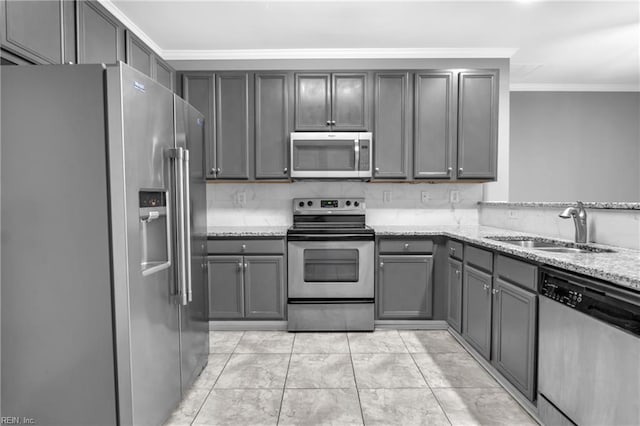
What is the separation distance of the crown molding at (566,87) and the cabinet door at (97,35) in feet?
14.9

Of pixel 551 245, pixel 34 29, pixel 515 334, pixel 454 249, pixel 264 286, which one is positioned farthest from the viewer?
pixel 264 286

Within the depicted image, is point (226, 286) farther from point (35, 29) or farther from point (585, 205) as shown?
point (585, 205)

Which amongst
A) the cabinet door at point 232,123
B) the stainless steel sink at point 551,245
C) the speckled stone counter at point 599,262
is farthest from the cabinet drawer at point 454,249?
the cabinet door at point 232,123

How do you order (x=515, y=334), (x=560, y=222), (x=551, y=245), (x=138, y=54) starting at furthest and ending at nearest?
(x=138, y=54), (x=560, y=222), (x=551, y=245), (x=515, y=334)

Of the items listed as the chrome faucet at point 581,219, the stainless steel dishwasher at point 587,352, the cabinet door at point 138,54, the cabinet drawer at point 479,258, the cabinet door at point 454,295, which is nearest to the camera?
the stainless steel dishwasher at point 587,352

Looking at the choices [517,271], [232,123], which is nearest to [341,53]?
[232,123]

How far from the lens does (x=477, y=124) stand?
3.40 meters

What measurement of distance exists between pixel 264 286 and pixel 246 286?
0.16m

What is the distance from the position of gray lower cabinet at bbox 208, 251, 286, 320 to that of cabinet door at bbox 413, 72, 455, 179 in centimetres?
166

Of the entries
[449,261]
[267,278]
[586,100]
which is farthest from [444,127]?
[586,100]

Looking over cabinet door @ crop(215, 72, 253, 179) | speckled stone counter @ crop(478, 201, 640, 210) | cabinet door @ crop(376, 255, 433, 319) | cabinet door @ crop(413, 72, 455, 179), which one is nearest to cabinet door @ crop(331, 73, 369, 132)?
cabinet door @ crop(413, 72, 455, 179)

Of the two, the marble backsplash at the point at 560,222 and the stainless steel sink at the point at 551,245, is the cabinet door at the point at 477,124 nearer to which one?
the marble backsplash at the point at 560,222

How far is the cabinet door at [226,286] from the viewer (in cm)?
321

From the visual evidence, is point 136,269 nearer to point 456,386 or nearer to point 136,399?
point 136,399
